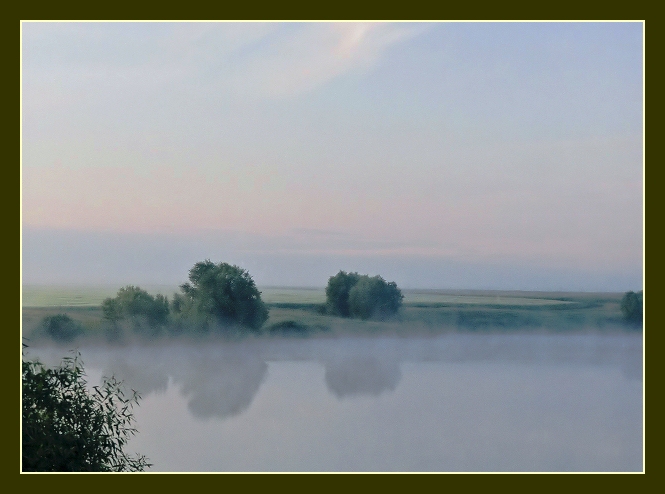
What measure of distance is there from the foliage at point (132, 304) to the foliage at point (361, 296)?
3.48 ft

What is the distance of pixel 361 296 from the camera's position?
4234mm

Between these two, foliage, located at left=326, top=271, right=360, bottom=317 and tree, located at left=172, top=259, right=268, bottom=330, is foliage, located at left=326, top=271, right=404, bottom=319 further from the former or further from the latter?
tree, located at left=172, top=259, right=268, bottom=330

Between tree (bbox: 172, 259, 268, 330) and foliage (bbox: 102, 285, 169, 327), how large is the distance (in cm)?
11

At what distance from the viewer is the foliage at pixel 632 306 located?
4.16 meters

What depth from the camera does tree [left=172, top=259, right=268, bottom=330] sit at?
4195 mm

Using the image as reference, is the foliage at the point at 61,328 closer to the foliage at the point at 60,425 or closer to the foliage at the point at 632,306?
the foliage at the point at 60,425

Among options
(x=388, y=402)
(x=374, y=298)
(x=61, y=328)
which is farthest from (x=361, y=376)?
(x=61, y=328)

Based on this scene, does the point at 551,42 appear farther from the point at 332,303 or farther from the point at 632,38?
the point at 332,303

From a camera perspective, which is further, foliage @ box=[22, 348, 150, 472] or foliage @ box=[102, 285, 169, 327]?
foliage @ box=[102, 285, 169, 327]

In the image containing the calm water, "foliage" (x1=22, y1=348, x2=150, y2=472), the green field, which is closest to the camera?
"foliage" (x1=22, y1=348, x2=150, y2=472)

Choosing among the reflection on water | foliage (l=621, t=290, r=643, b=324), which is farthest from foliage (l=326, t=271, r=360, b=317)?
foliage (l=621, t=290, r=643, b=324)

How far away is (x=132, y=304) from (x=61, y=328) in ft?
1.50

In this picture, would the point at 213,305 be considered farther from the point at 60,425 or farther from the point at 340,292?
the point at 60,425

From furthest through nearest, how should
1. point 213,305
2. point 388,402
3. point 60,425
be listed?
point 213,305, point 388,402, point 60,425
